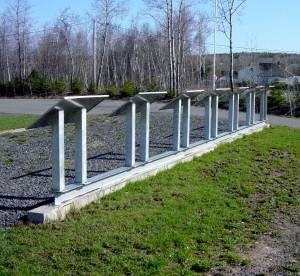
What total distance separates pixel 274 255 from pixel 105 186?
8.61 ft

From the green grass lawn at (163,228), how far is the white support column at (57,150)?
400 millimetres

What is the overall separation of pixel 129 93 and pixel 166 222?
109 feet

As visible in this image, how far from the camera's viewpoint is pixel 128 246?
16.5 ft

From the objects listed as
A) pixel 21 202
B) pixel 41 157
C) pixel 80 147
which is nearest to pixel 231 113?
pixel 41 157

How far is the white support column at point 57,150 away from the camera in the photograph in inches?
231

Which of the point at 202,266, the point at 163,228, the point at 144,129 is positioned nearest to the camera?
the point at 202,266

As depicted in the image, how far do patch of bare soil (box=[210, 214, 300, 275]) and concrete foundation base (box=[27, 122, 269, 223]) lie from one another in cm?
197

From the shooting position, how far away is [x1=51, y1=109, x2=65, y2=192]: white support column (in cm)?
588

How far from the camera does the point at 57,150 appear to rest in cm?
591

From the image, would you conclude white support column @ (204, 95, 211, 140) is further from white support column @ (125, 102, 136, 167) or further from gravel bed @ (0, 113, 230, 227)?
white support column @ (125, 102, 136, 167)

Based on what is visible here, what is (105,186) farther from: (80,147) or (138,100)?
(138,100)

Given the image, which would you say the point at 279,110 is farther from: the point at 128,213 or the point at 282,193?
the point at 128,213

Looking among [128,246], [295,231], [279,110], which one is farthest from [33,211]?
[279,110]

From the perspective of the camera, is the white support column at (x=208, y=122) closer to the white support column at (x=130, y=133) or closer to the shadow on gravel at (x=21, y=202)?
the white support column at (x=130, y=133)
